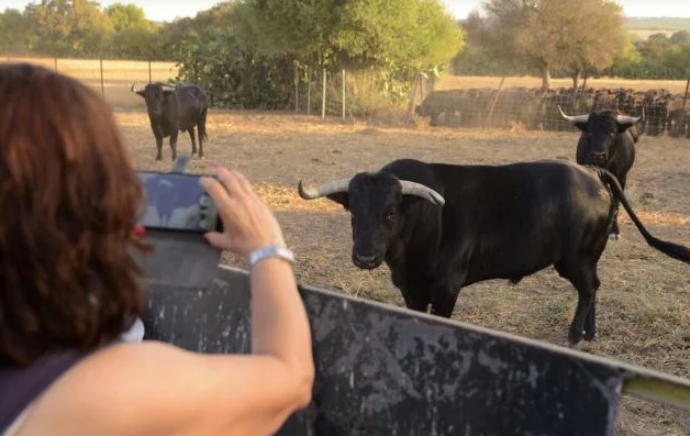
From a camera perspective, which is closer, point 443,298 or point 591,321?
point 443,298

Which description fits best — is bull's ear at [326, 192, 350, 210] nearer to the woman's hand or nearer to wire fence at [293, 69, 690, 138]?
the woman's hand

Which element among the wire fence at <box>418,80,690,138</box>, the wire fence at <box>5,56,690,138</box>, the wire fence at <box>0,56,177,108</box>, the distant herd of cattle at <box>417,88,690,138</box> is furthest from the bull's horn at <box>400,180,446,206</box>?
the wire fence at <box>0,56,177,108</box>

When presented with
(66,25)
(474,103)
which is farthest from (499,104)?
(66,25)

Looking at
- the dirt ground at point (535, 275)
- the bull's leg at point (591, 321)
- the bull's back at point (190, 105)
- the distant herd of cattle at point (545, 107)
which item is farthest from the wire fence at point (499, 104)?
the bull's leg at point (591, 321)

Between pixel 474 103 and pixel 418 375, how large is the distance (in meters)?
19.6

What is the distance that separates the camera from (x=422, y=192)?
13.2ft

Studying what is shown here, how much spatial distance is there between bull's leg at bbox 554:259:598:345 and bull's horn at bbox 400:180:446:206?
4.24 ft

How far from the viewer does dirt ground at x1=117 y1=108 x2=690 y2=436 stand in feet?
15.8

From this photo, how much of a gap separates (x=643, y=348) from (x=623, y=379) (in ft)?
11.3

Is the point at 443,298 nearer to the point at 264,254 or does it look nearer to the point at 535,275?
the point at 535,275

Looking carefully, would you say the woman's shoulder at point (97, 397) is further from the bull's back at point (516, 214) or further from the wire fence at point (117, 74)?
the wire fence at point (117, 74)

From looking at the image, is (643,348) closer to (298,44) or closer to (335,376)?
(335,376)

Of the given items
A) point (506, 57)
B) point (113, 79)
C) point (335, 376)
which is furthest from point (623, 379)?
point (113, 79)

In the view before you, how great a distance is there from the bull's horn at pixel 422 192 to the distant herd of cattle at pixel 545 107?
606 inches
